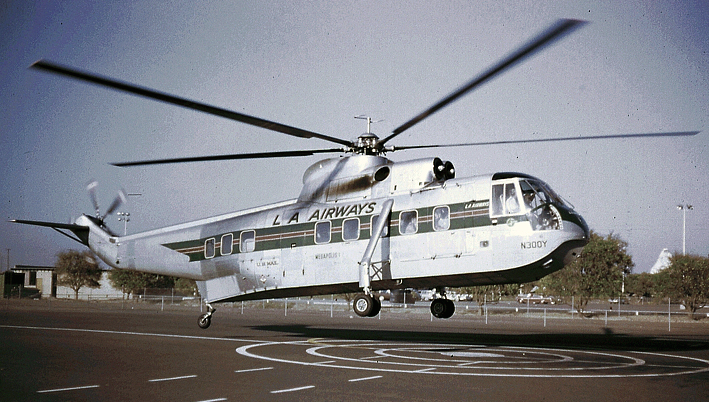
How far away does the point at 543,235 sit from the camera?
18016 mm

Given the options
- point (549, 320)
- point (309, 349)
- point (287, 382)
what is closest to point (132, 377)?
point (287, 382)

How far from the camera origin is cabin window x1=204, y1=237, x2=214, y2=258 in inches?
1001

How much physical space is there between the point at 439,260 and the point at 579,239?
162 inches

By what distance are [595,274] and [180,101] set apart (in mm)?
49187

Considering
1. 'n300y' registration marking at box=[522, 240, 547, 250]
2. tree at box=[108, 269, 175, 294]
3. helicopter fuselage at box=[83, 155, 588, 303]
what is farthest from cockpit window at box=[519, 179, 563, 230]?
tree at box=[108, 269, 175, 294]

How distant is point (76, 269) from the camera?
99.3 metres

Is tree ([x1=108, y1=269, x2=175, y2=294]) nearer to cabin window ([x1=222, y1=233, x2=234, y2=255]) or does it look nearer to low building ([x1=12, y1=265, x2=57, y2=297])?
low building ([x1=12, y1=265, x2=57, y2=297])

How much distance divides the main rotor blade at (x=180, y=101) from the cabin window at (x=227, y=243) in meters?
6.33

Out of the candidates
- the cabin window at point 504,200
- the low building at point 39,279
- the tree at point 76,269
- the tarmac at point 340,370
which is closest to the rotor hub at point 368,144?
the cabin window at point 504,200

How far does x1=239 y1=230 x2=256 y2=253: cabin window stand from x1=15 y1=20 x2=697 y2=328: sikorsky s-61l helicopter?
4 cm

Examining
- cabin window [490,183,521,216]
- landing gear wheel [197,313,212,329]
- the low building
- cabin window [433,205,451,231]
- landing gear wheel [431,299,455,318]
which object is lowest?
the low building

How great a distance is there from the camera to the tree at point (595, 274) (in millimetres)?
56469

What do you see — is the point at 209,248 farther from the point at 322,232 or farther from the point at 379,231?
the point at 379,231

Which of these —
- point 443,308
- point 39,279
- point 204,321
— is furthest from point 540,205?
point 39,279
